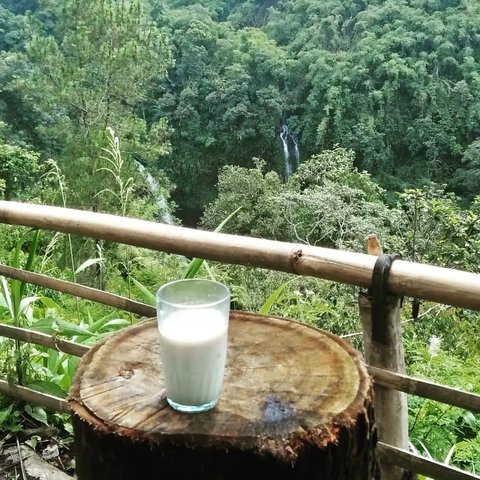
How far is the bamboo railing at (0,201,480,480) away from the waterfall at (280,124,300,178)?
1647 cm

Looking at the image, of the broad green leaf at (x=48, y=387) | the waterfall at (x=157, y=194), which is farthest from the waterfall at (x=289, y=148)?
the broad green leaf at (x=48, y=387)

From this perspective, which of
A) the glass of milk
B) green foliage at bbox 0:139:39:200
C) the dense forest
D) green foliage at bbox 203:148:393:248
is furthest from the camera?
green foliage at bbox 0:139:39:200

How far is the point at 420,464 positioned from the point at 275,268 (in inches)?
17.4

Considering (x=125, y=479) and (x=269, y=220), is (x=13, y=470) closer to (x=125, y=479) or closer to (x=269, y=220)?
(x=125, y=479)

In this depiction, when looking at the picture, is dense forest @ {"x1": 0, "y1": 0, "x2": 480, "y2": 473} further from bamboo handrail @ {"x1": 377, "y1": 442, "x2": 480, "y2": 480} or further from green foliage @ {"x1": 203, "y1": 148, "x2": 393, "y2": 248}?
bamboo handrail @ {"x1": 377, "y1": 442, "x2": 480, "y2": 480}

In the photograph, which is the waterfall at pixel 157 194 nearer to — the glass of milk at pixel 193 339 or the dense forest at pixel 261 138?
the dense forest at pixel 261 138

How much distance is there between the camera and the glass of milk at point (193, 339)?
793mm

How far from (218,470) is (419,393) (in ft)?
1.53

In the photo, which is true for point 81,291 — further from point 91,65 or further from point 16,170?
point 91,65

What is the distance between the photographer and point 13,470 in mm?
1509

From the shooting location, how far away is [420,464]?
1159 millimetres

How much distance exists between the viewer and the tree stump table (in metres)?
0.80

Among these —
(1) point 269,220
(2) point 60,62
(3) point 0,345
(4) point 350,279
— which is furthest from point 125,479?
(1) point 269,220

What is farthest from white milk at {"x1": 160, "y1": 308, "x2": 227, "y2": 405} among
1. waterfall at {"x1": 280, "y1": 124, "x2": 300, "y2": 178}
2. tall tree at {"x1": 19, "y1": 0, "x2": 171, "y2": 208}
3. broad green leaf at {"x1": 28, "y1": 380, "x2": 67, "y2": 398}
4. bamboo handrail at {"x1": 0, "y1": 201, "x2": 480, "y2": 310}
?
waterfall at {"x1": 280, "y1": 124, "x2": 300, "y2": 178}
